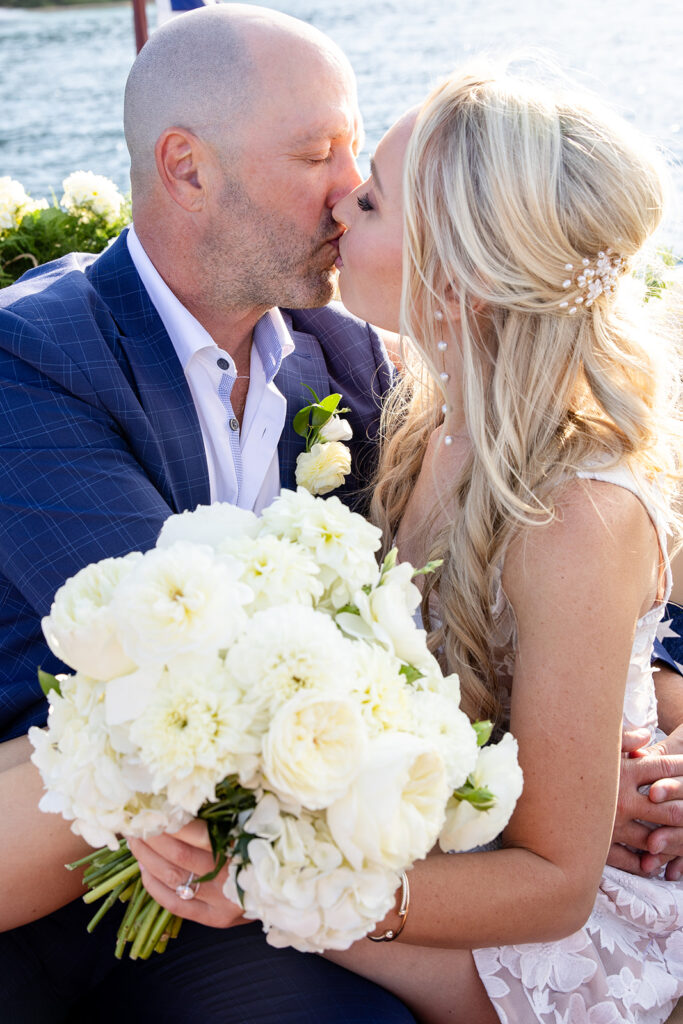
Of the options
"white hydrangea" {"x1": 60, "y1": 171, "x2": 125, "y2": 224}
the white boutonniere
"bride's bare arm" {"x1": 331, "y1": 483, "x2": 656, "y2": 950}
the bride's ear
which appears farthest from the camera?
"white hydrangea" {"x1": 60, "y1": 171, "x2": 125, "y2": 224}

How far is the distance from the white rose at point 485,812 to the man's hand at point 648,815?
68cm

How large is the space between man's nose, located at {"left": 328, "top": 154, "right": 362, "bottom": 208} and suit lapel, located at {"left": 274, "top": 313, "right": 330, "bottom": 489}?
0.41 m

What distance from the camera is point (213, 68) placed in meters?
2.38

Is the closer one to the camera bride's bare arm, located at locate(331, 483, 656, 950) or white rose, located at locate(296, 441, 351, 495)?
bride's bare arm, located at locate(331, 483, 656, 950)

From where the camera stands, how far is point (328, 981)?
5.93ft

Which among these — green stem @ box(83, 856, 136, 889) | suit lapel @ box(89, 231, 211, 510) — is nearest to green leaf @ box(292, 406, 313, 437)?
suit lapel @ box(89, 231, 211, 510)

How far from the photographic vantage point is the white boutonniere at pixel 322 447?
2309 millimetres

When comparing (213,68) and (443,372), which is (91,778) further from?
(213,68)

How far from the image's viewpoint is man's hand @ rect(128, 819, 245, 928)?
130 centimetres

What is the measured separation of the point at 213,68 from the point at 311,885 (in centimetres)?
196

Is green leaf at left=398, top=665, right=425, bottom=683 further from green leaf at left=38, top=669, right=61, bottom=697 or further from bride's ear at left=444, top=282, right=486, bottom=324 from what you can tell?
bride's ear at left=444, top=282, right=486, bottom=324

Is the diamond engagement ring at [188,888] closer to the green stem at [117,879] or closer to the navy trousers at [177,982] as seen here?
the green stem at [117,879]

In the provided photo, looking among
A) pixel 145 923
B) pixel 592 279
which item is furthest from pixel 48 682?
pixel 592 279

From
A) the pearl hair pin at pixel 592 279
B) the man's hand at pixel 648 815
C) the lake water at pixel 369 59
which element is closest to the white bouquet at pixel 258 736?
the man's hand at pixel 648 815
